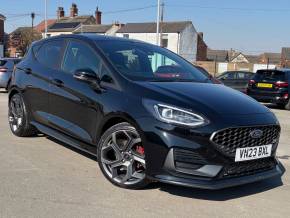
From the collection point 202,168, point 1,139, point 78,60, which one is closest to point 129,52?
point 78,60

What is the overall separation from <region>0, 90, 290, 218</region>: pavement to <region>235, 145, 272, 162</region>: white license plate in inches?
18.6

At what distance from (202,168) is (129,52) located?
2.07 meters

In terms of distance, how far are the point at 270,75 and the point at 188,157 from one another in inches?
486

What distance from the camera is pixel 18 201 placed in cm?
457

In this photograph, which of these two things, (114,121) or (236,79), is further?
(236,79)

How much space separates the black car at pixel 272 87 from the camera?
1570cm

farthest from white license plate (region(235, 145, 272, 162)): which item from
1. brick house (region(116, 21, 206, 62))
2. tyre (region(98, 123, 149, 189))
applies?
brick house (region(116, 21, 206, 62))

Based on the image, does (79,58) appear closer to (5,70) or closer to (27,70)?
(27,70)

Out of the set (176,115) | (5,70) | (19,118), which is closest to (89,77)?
(176,115)

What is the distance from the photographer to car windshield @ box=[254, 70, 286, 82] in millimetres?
15859

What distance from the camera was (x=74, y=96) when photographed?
19.3ft

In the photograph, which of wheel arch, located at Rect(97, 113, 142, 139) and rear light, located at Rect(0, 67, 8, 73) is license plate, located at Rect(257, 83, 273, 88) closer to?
rear light, located at Rect(0, 67, 8, 73)

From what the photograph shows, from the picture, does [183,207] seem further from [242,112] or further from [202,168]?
[242,112]

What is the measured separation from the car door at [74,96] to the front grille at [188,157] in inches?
51.3
